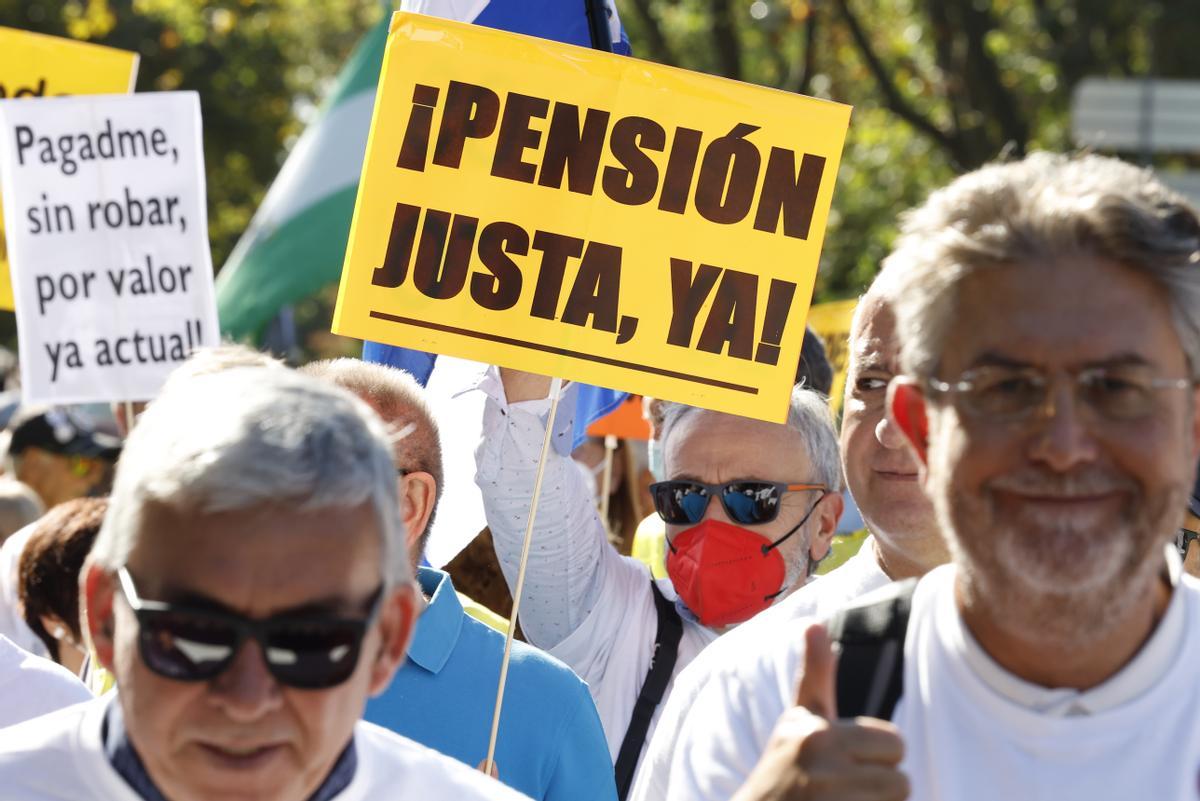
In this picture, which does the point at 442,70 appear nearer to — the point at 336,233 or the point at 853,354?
the point at 853,354

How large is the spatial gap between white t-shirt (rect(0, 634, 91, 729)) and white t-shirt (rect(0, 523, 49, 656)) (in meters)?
2.02

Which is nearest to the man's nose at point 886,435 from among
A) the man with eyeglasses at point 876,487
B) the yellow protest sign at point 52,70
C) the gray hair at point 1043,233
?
the man with eyeglasses at point 876,487

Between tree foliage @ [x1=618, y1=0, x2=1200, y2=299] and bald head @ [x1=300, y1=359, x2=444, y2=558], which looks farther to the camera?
tree foliage @ [x1=618, y1=0, x2=1200, y2=299]

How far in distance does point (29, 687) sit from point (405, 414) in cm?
Answer: 95

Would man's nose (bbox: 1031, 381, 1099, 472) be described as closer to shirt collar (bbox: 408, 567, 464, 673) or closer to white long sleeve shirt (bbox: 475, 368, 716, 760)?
shirt collar (bbox: 408, 567, 464, 673)

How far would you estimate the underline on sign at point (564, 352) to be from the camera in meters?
4.01

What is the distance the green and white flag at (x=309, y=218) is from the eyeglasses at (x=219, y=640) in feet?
23.9

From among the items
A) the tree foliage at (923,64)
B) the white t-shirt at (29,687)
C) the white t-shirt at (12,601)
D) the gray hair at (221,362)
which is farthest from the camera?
the tree foliage at (923,64)

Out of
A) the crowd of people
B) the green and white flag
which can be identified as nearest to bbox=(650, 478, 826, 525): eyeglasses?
the crowd of people

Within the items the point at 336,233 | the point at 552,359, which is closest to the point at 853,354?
the point at 552,359

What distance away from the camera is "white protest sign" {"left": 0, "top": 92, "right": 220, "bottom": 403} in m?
6.55

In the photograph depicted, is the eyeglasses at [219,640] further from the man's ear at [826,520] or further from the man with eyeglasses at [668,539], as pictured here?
the man's ear at [826,520]

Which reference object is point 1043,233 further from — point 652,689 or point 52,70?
point 52,70

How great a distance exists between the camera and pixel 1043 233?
239 cm
